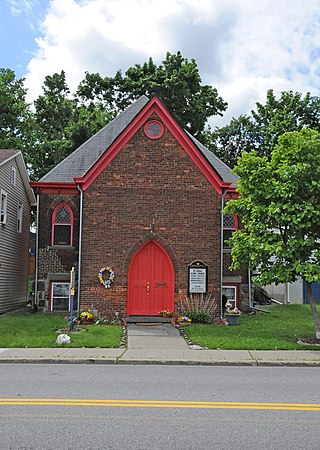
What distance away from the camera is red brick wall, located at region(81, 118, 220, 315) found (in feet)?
59.5

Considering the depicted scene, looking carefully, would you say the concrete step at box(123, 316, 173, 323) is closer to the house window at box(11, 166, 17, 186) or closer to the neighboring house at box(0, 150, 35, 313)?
the neighboring house at box(0, 150, 35, 313)

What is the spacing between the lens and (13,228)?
75.3 feet

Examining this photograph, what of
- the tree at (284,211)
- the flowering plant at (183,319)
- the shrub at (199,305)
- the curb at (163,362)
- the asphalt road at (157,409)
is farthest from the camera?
the shrub at (199,305)

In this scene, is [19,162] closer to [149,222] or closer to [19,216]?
[19,216]

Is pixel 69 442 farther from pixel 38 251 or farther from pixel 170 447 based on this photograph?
pixel 38 251

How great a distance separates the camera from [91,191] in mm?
18422

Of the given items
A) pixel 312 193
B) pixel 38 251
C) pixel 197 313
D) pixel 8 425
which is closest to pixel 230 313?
pixel 197 313

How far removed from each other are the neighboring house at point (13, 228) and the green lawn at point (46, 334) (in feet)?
14.8

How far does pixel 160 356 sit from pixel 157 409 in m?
4.79

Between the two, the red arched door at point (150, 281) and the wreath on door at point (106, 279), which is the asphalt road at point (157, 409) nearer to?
the wreath on door at point (106, 279)

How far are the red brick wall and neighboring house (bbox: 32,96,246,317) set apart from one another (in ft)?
0.12

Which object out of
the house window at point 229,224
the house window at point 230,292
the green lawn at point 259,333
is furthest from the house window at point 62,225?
the green lawn at point 259,333

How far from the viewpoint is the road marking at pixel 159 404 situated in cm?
713

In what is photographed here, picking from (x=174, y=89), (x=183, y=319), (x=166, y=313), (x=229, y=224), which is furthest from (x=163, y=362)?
(x=174, y=89)
